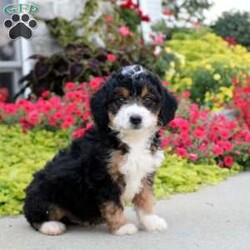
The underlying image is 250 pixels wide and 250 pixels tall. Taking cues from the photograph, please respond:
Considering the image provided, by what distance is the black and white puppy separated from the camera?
4.75 metres

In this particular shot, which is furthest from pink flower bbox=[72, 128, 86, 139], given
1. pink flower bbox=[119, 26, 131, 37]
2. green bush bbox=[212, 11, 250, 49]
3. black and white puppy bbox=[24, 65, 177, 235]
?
green bush bbox=[212, 11, 250, 49]

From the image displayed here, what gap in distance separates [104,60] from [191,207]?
453cm

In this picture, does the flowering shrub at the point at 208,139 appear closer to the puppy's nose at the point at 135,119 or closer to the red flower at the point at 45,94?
the red flower at the point at 45,94

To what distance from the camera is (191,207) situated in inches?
237

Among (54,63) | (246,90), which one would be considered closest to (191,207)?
(246,90)

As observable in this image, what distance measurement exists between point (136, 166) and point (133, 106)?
0.46 meters

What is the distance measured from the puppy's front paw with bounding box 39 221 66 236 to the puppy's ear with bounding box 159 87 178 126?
1.05 metres

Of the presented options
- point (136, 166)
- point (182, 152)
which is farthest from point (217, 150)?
point (136, 166)

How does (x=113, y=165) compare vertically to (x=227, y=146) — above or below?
above

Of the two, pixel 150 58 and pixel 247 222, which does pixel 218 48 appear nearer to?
pixel 150 58

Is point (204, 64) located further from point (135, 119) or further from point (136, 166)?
point (135, 119)

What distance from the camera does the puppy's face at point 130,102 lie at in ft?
15.4

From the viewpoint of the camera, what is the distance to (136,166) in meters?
4.88

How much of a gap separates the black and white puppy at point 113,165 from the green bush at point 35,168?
2.89ft
